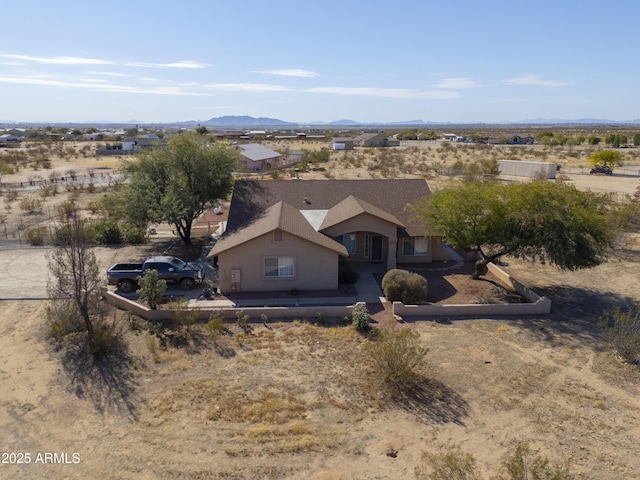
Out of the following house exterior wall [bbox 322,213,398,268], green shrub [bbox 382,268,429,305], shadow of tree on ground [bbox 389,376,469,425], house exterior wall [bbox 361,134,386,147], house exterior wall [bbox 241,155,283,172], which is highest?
house exterior wall [bbox 361,134,386,147]

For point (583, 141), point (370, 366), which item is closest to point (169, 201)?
point (370, 366)

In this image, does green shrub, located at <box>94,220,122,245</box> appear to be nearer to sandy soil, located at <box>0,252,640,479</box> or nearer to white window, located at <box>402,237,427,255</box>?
sandy soil, located at <box>0,252,640,479</box>

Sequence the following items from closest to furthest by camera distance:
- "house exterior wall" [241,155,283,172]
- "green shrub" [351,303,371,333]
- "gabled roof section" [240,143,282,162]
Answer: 1. "green shrub" [351,303,371,333]
2. "house exterior wall" [241,155,283,172]
3. "gabled roof section" [240,143,282,162]

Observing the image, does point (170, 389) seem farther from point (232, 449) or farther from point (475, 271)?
point (475, 271)

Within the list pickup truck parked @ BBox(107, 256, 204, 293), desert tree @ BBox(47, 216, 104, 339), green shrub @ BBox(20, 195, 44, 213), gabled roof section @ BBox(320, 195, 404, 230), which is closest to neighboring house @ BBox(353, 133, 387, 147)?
green shrub @ BBox(20, 195, 44, 213)

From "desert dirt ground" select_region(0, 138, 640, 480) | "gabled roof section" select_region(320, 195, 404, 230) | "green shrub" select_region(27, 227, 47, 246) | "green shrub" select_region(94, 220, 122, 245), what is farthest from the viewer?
"green shrub" select_region(27, 227, 47, 246)

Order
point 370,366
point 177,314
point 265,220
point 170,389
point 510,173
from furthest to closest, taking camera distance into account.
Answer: point 510,173 < point 265,220 < point 177,314 < point 370,366 < point 170,389

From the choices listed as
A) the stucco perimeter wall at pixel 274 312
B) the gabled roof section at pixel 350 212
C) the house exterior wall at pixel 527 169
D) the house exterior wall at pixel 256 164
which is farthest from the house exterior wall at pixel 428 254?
the house exterior wall at pixel 256 164

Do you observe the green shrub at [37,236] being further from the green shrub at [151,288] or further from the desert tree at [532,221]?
the desert tree at [532,221]
